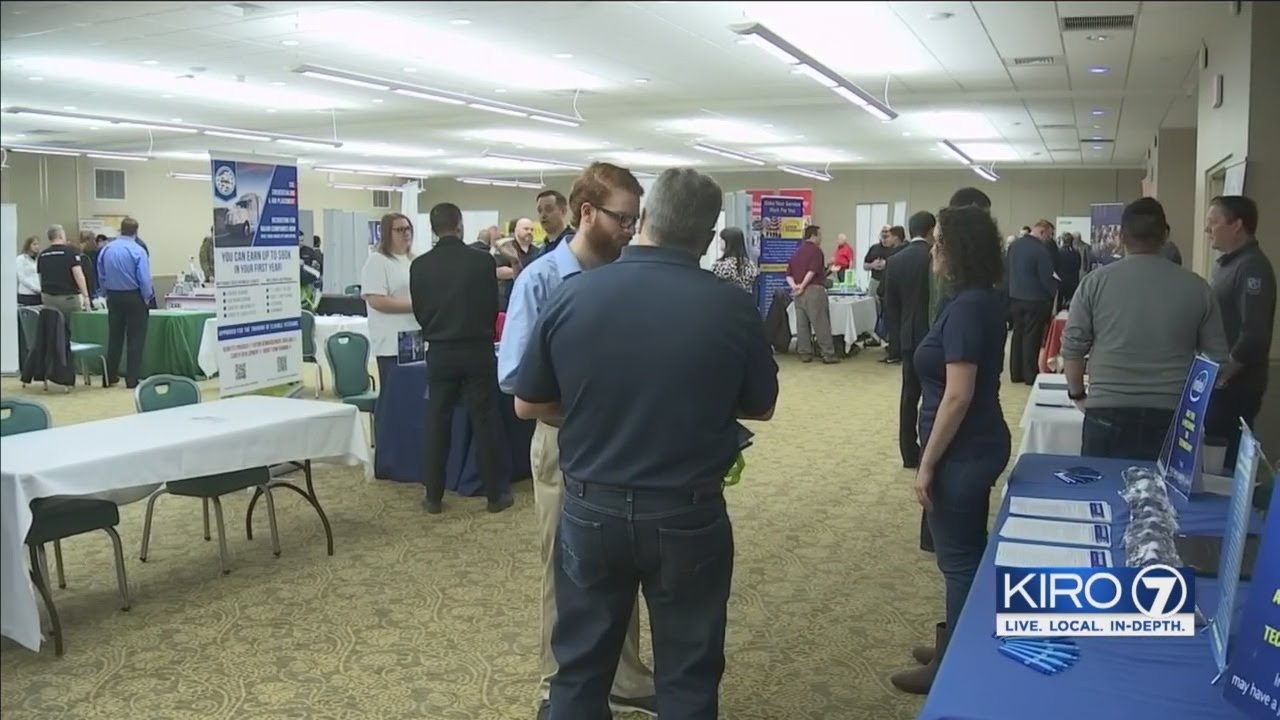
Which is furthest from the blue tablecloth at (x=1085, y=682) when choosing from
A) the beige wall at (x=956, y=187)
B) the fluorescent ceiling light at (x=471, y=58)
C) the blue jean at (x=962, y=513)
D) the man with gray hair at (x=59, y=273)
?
the beige wall at (x=956, y=187)

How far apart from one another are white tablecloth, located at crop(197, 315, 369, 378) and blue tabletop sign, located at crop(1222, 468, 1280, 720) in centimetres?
781

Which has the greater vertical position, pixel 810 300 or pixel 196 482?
pixel 810 300

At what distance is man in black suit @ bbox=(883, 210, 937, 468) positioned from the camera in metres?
5.99

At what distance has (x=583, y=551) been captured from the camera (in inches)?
85.5

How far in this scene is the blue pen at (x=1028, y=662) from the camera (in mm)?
1760

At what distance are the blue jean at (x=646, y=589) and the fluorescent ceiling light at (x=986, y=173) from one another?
1967 centimetres

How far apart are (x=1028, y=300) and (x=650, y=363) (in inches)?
340

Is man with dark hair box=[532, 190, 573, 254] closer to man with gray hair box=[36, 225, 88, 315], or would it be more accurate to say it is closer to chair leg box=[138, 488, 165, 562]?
chair leg box=[138, 488, 165, 562]

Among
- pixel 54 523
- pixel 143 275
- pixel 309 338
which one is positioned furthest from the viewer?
pixel 143 275

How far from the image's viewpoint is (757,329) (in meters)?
2.17

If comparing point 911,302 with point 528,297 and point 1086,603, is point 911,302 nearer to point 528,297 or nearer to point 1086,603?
point 528,297

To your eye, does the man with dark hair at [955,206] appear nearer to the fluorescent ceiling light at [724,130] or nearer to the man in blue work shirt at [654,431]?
the man in blue work shirt at [654,431]

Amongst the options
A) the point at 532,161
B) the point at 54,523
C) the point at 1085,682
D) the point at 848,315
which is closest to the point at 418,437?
the point at 54,523

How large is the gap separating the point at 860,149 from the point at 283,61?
1135cm
